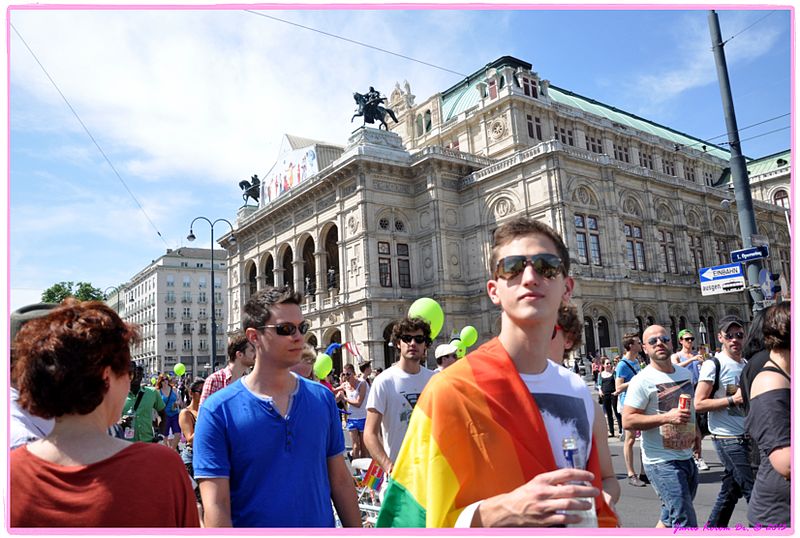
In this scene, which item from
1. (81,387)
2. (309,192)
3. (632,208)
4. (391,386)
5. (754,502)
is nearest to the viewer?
(81,387)

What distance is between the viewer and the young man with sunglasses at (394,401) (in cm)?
525

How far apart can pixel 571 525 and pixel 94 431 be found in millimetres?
1673

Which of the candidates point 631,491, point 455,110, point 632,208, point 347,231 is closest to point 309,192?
point 347,231

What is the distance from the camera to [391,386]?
5398mm

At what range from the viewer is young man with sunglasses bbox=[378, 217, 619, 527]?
72.5 inches

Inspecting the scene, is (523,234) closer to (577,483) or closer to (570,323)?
(577,483)

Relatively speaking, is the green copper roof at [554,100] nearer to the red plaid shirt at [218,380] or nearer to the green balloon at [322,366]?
the green balloon at [322,366]

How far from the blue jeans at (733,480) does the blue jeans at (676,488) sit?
0.78 feet

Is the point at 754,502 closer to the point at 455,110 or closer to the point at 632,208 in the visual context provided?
the point at 632,208

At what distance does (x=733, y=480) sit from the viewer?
4.95 meters

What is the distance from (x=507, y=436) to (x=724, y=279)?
34.0 feet

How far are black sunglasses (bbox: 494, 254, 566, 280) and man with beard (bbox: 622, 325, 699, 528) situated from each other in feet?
10.2

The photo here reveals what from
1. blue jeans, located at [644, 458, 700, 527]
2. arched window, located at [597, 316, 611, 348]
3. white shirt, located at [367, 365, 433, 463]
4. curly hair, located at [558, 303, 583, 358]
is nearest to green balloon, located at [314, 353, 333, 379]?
white shirt, located at [367, 365, 433, 463]

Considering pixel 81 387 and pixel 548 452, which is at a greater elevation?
pixel 81 387
